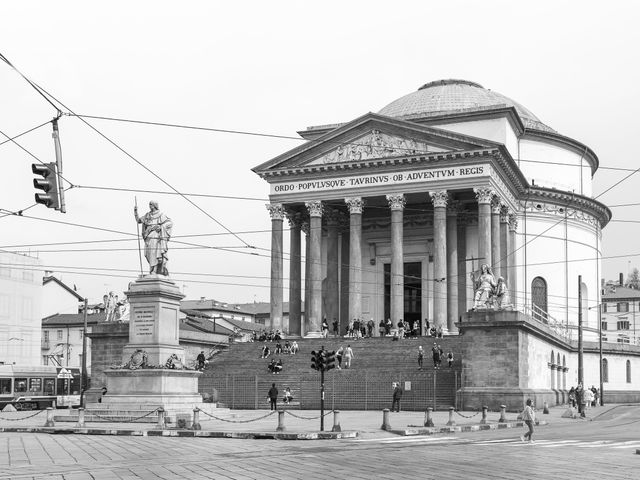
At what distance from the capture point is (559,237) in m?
69.8

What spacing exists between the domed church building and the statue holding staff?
20544mm

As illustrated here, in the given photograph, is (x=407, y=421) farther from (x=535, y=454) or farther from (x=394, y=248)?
(x=394, y=248)

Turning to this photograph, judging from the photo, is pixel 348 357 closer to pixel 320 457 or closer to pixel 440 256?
pixel 440 256

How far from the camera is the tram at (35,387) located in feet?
176

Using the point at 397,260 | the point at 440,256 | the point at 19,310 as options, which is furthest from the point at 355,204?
the point at 19,310

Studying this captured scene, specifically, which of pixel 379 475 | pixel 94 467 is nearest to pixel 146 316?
pixel 94 467

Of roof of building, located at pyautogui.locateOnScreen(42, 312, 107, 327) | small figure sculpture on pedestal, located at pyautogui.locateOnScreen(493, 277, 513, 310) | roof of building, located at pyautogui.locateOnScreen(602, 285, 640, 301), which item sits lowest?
roof of building, located at pyautogui.locateOnScreen(42, 312, 107, 327)

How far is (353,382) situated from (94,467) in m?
28.1

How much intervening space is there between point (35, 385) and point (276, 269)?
16.6 m

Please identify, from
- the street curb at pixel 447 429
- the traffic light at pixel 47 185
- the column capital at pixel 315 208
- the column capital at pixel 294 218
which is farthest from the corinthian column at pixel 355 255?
the traffic light at pixel 47 185

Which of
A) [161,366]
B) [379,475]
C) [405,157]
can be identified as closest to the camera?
[379,475]

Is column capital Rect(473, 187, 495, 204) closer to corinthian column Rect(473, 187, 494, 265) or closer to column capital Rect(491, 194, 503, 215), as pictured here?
corinthian column Rect(473, 187, 494, 265)

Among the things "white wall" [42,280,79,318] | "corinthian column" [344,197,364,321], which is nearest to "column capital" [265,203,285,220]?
"corinthian column" [344,197,364,321]

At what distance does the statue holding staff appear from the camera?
31859 mm
